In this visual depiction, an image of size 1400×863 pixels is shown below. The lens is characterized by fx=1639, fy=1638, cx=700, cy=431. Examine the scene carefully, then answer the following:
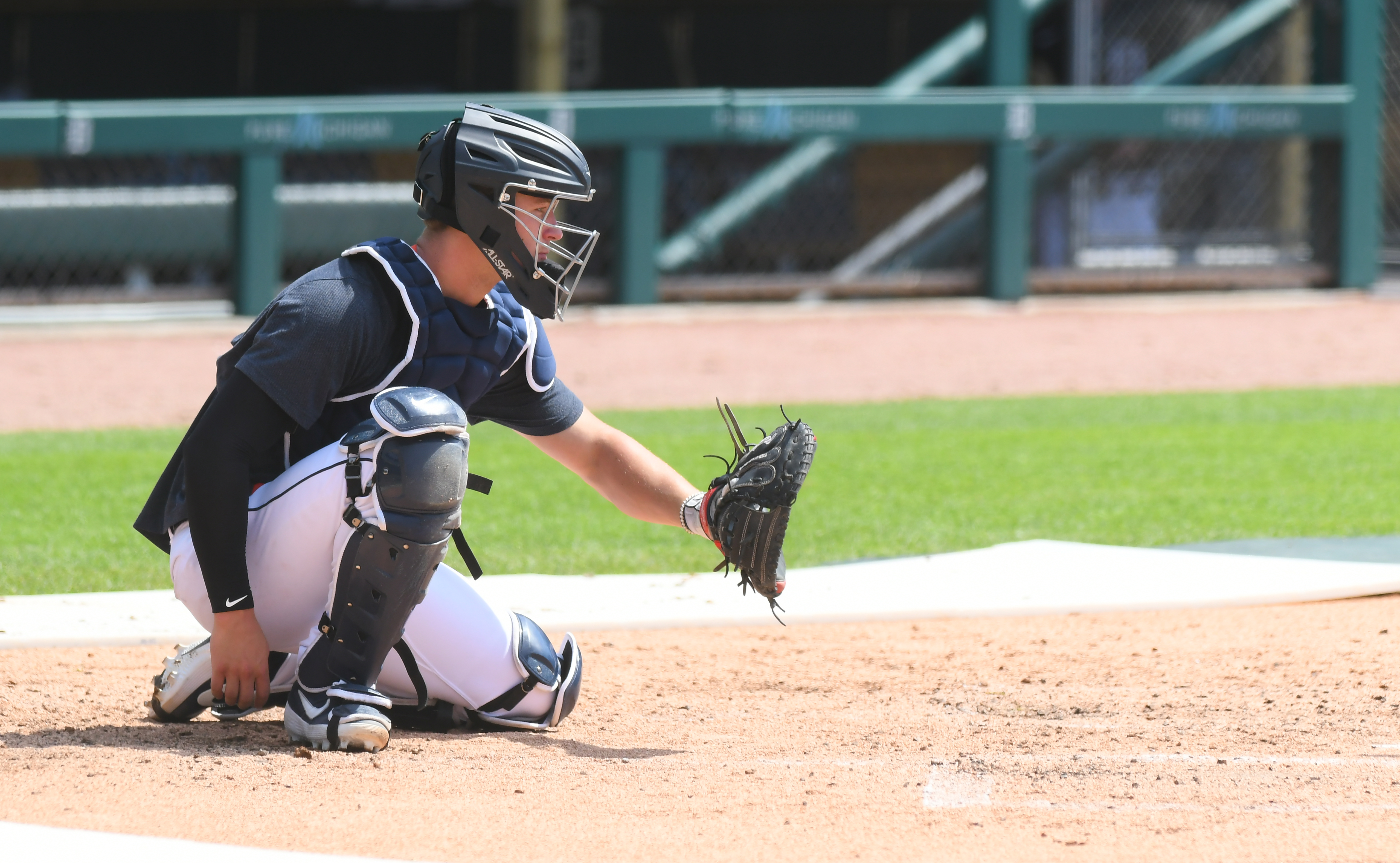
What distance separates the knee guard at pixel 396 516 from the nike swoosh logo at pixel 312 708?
Result: 0.12ft

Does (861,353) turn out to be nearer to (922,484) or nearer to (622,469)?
(922,484)

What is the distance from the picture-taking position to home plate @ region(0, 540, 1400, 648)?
402 centimetres

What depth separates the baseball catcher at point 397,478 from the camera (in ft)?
8.96

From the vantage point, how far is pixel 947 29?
54.3 ft

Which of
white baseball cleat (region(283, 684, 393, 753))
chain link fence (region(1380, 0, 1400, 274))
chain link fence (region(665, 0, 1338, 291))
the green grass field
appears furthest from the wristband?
chain link fence (region(1380, 0, 1400, 274))

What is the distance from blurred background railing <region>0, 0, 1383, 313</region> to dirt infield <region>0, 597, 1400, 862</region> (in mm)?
7943

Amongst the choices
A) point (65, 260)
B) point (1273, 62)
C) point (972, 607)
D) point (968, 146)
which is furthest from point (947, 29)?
point (972, 607)

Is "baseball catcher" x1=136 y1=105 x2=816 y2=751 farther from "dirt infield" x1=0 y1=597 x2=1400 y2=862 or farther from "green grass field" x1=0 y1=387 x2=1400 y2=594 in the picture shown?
"green grass field" x1=0 y1=387 x2=1400 y2=594

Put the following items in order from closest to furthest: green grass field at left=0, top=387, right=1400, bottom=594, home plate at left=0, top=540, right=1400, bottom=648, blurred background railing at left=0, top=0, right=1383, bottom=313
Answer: home plate at left=0, top=540, right=1400, bottom=648 → green grass field at left=0, top=387, right=1400, bottom=594 → blurred background railing at left=0, top=0, right=1383, bottom=313

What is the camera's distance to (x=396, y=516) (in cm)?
274

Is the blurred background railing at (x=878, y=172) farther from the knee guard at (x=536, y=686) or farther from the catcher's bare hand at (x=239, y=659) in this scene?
the catcher's bare hand at (x=239, y=659)

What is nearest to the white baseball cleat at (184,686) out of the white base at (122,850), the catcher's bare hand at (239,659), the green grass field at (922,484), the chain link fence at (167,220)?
the catcher's bare hand at (239,659)

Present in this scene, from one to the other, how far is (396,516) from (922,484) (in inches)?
148

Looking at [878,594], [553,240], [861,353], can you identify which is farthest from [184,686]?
[861,353]
